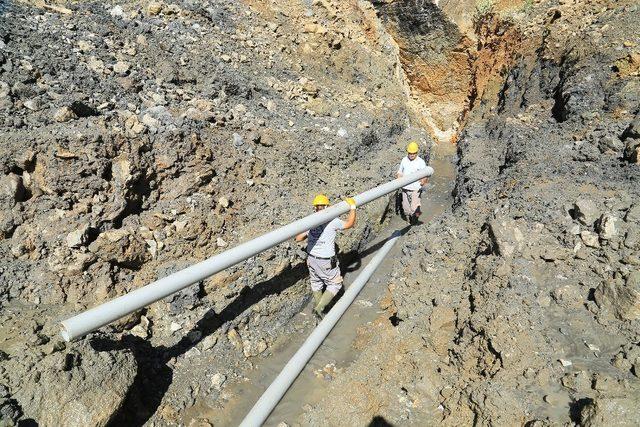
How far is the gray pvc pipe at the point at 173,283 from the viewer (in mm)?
2629

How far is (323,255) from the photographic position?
4.66m

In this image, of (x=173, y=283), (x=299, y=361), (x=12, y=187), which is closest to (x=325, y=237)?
(x=299, y=361)

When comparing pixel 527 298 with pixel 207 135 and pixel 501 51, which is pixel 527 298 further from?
pixel 501 51

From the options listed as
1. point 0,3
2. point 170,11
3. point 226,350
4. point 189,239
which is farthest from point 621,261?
point 0,3

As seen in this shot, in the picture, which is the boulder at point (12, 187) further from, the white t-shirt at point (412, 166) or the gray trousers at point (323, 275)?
the white t-shirt at point (412, 166)

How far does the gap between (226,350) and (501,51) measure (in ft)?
36.6

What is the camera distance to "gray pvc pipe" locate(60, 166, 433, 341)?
2.63 m

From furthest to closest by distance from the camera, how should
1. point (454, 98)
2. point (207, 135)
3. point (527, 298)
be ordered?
point (454, 98)
point (207, 135)
point (527, 298)

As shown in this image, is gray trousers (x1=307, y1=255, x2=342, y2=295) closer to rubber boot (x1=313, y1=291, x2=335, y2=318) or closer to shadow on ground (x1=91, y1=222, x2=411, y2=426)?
rubber boot (x1=313, y1=291, x2=335, y2=318)

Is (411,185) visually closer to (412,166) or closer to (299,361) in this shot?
Answer: (412,166)

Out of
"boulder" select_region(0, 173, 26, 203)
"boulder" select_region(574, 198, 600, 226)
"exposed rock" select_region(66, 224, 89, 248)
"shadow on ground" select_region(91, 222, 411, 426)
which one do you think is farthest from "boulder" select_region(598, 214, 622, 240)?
"boulder" select_region(0, 173, 26, 203)

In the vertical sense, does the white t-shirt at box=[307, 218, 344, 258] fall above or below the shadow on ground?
above

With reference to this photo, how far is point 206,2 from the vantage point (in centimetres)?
856

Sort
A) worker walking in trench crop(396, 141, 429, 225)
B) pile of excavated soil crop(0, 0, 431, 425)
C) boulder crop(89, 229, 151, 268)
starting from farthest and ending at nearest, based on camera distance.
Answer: worker walking in trench crop(396, 141, 429, 225) → boulder crop(89, 229, 151, 268) → pile of excavated soil crop(0, 0, 431, 425)
